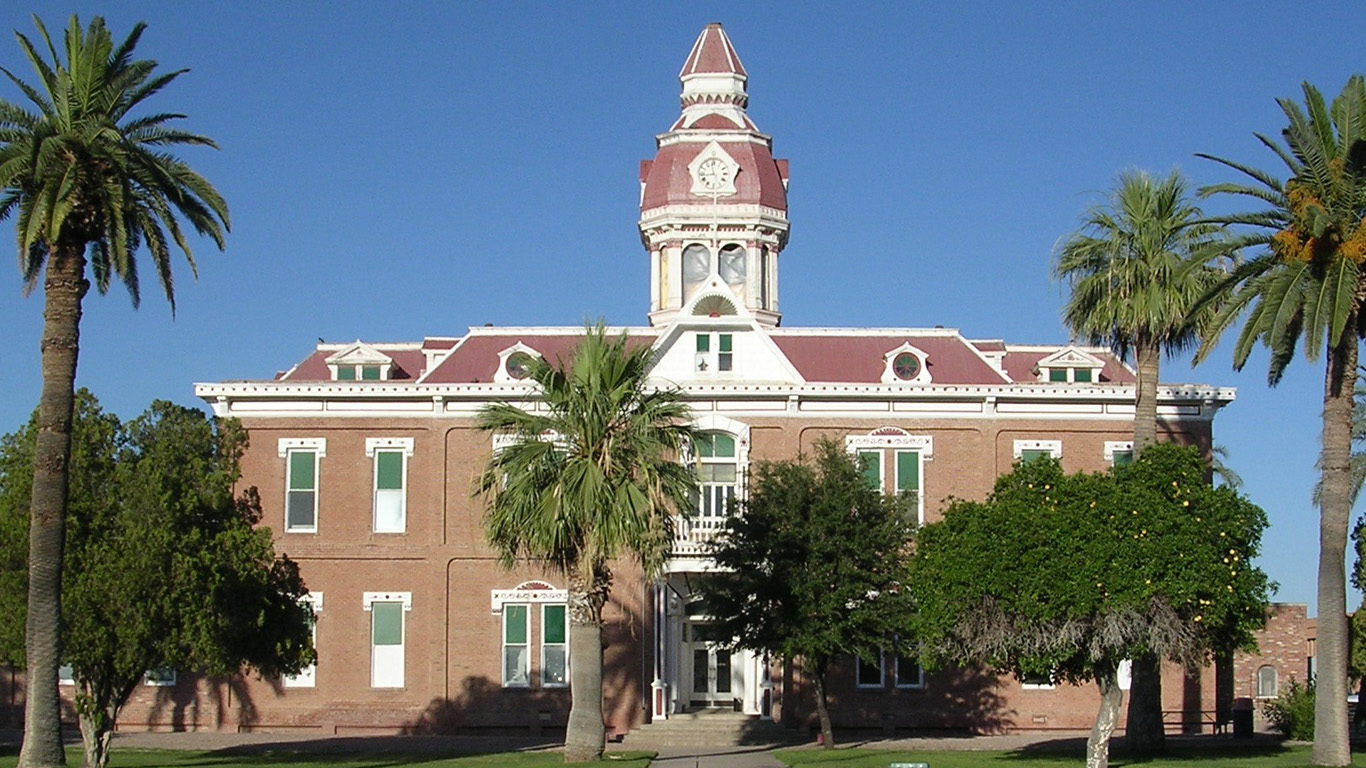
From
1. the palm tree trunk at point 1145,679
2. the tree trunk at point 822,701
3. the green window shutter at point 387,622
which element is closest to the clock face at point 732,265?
the green window shutter at point 387,622

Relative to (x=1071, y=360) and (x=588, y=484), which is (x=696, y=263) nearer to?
(x=1071, y=360)

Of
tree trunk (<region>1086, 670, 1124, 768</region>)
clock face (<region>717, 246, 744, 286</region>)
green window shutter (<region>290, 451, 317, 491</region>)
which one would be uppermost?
clock face (<region>717, 246, 744, 286</region>)

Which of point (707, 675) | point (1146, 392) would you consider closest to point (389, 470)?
point (707, 675)

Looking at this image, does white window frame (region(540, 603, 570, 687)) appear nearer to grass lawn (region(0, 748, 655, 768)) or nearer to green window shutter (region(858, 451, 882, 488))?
grass lawn (region(0, 748, 655, 768))

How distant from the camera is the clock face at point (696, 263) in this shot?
5734 cm

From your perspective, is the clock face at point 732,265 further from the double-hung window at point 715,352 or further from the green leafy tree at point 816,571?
the green leafy tree at point 816,571

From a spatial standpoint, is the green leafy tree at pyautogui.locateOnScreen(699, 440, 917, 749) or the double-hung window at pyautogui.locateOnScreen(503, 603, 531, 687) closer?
the green leafy tree at pyautogui.locateOnScreen(699, 440, 917, 749)

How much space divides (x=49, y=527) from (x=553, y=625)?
A: 66.2ft

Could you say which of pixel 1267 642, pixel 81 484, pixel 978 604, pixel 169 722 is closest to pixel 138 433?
pixel 81 484

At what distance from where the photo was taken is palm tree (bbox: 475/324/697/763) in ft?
116

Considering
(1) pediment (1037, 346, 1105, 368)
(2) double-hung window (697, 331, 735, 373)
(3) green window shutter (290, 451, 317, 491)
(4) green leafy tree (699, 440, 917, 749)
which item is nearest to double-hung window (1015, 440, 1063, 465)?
(1) pediment (1037, 346, 1105, 368)

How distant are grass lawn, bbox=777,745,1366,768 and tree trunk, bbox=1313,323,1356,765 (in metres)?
0.82

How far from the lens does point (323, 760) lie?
129 ft

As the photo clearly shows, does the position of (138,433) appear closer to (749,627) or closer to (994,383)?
(749,627)
